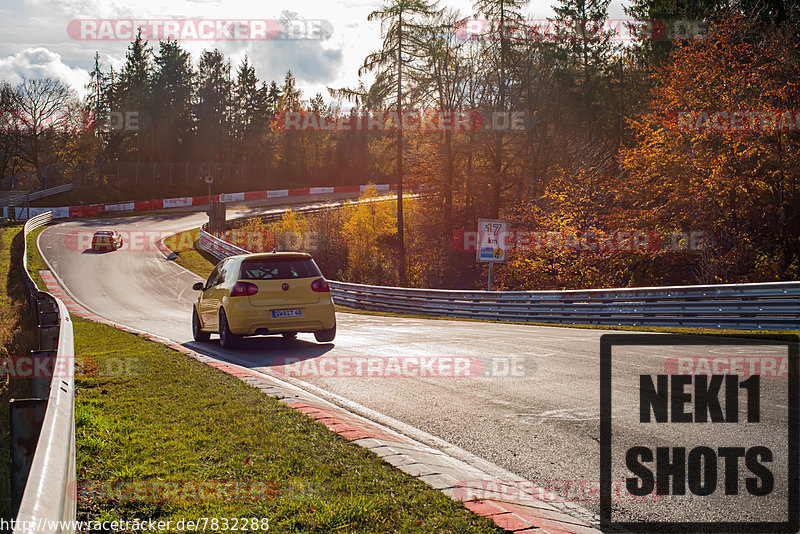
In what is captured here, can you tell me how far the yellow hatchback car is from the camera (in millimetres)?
12727

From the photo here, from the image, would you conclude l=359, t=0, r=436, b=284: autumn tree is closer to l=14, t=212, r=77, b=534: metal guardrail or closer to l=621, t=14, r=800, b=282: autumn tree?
l=621, t=14, r=800, b=282: autumn tree

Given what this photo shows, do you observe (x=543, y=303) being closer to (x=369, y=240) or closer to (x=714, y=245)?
(x=714, y=245)

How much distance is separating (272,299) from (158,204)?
209 ft

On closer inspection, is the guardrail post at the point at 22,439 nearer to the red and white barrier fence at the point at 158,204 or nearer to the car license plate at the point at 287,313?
the car license plate at the point at 287,313

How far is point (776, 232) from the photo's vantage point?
27656mm

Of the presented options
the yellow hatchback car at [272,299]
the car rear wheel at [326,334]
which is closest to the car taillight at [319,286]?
the yellow hatchback car at [272,299]

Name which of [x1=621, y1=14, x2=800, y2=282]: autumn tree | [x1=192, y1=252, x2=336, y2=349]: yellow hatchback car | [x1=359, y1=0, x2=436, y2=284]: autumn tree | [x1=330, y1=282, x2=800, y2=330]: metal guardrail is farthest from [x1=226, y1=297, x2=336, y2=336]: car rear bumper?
[x1=359, y1=0, x2=436, y2=284]: autumn tree

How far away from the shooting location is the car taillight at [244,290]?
41.8 ft

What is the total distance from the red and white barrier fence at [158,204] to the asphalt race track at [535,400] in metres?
47.0

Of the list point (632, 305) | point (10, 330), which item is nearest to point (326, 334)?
point (632, 305)

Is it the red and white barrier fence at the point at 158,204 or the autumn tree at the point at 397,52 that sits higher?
the autumn tree at the point at 397,52

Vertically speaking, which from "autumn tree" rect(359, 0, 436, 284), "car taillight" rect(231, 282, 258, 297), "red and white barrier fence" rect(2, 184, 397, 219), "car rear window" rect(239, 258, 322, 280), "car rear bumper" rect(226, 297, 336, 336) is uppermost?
"autumn tree" rect(359, 0, 436, 284)

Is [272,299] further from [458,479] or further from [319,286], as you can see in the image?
[458,479]

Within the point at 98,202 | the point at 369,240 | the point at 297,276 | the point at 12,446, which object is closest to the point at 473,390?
the point at 12,446
